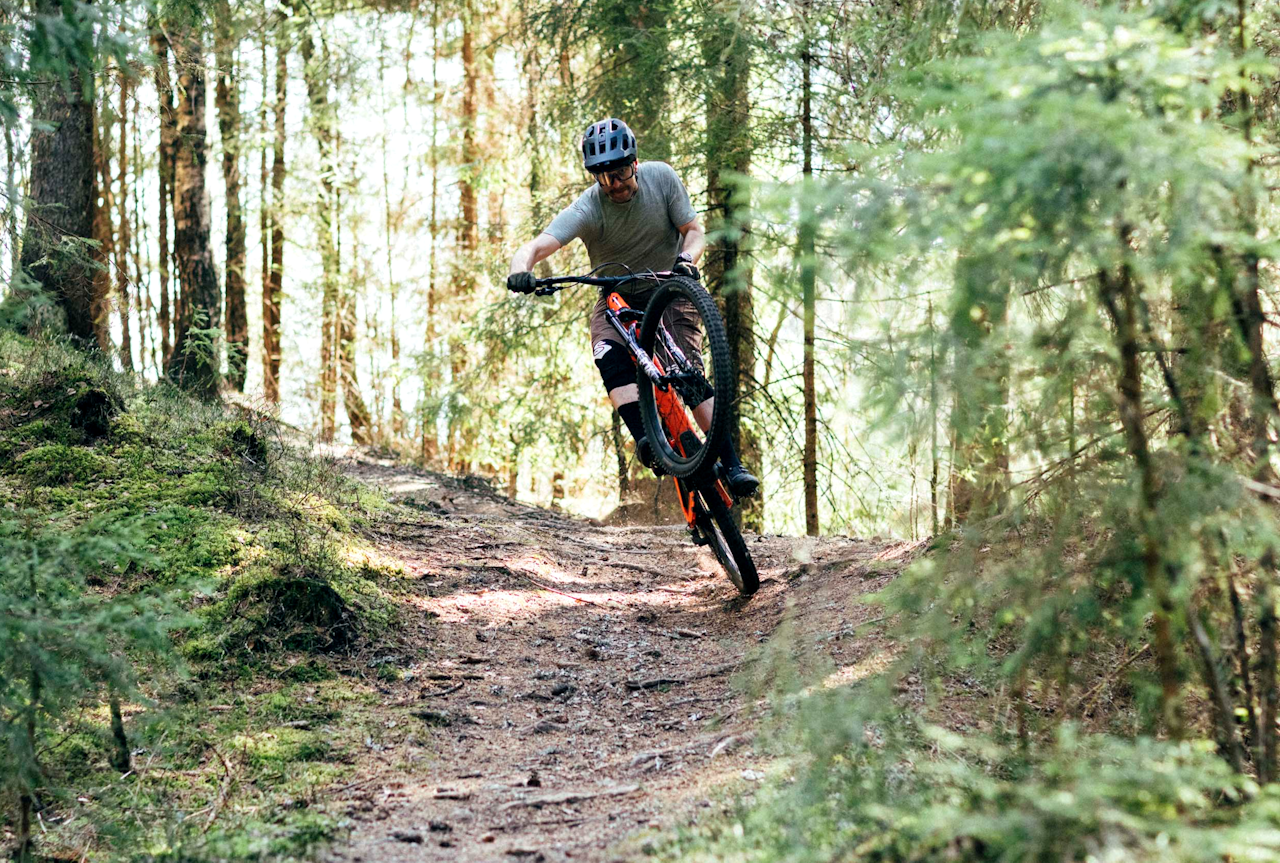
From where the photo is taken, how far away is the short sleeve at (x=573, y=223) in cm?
577

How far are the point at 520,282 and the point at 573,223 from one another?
0.55m

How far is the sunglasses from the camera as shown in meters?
5.64

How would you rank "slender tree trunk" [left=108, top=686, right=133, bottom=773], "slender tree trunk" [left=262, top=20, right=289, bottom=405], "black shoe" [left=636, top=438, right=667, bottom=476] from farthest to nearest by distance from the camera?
1. "slender tree trunk" [left=262, top=20, right=289, bottom=405]
2. "black shoe" [left=636, top=438, right=667, bottom=476]
3. "slender tree trunk" [left=108, top=686, right=133, bottom=773]

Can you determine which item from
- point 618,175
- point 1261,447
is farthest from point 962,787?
point 618,175

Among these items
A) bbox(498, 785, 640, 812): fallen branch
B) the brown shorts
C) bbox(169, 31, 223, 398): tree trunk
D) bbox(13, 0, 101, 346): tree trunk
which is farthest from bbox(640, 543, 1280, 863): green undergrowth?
bbox(169, 31, 223, 398): tree trunk

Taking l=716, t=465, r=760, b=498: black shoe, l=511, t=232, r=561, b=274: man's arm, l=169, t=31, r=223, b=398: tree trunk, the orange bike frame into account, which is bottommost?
l=716, t=465, r=760, b=498: black shoe

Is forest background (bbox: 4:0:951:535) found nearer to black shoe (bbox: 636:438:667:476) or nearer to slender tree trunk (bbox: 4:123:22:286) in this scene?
slender tree trunk (bbox: 4:123:22:286)

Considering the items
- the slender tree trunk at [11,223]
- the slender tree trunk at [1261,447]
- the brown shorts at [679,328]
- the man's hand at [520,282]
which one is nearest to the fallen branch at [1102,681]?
the slender tree trunk at [1261,447]

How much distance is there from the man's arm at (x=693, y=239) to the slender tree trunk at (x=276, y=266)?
1089 cm

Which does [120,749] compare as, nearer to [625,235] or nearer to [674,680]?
[674,680]

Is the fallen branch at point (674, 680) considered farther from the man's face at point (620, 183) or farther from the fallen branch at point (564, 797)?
the man's face at point (620, 183)

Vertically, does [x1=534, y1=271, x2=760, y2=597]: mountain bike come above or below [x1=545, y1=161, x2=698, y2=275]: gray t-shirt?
below

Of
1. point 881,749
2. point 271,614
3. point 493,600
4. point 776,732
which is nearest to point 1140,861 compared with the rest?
point 881,749

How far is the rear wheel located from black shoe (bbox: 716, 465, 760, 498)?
0.12m
